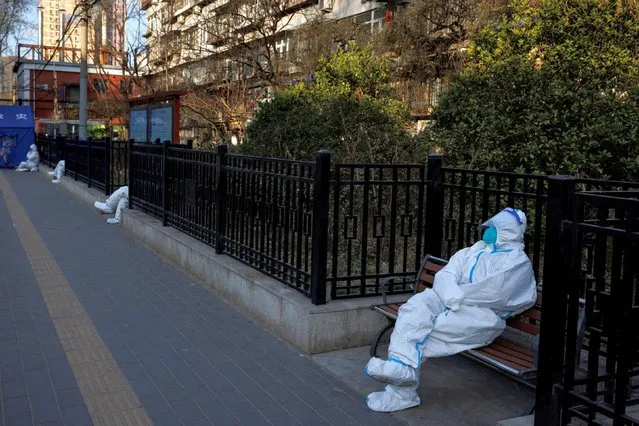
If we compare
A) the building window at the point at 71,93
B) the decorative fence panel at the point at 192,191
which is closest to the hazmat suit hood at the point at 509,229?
the decorative fence panel at the point at 192,191

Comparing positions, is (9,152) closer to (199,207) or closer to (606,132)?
(199,207)

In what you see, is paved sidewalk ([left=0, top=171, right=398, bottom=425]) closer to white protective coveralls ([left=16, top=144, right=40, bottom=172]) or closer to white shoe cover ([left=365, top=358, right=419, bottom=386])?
white shoe cover ([left=365, top=358, right=419, bottom=386])

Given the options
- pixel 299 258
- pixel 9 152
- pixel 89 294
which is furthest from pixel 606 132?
pixel 9 152

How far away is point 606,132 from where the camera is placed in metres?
7.75

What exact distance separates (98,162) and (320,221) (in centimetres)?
1155

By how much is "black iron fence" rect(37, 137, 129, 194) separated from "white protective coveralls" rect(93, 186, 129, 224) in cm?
84

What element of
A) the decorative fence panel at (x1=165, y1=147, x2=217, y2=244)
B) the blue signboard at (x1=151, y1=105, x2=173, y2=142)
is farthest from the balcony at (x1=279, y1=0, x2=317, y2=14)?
the decorative fence panel at (x1=165, y1=147, x2=217, y2=244)

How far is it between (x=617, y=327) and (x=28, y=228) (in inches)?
413

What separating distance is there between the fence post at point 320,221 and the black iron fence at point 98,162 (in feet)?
29.9

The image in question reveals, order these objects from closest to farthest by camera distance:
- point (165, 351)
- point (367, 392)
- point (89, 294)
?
1. point (367, 392)
2. point (165, 351)
3. point (89, 294)

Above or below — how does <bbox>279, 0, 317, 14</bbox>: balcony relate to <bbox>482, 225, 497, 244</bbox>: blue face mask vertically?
above

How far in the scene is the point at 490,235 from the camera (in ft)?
13.9

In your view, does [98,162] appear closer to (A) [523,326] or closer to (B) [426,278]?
(B) [426,278]

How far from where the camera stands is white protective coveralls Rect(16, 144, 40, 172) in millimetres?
27328
